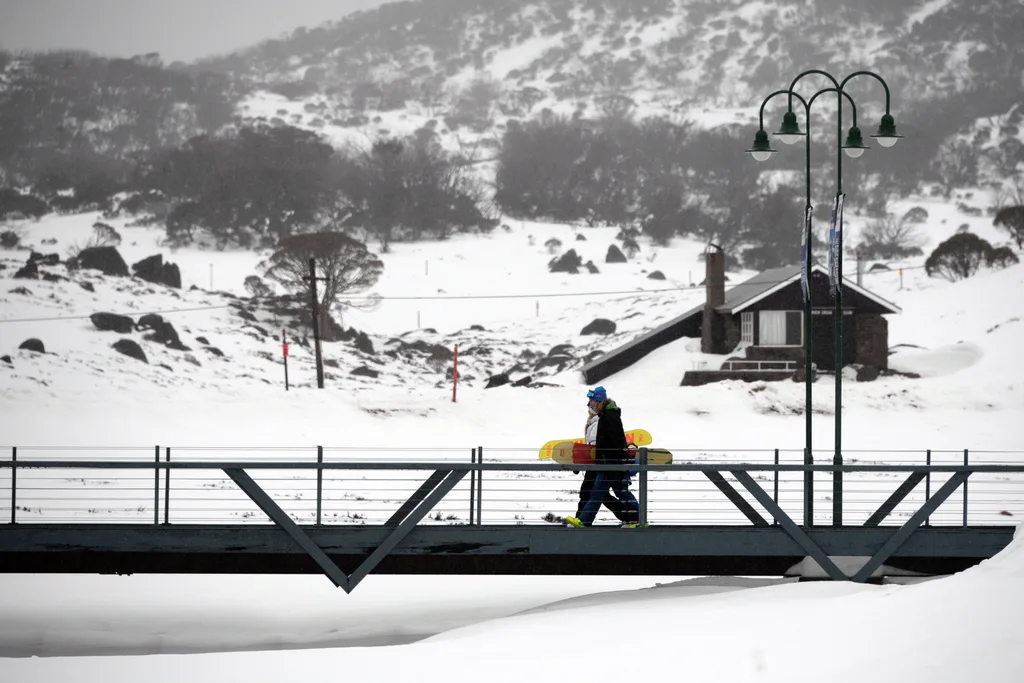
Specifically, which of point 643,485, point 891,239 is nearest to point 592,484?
point 643,485

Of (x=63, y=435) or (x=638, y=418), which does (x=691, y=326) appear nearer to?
(x=638, y=418)

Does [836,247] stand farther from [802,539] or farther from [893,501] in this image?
[802,539]

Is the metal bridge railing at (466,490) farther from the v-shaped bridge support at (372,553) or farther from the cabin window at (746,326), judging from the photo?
the cabin window at (746,326)

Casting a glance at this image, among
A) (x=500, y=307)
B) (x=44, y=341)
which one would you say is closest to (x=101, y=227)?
(x=500, y=307)

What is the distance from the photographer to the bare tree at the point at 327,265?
225 feet

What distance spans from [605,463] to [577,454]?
34 centimetres

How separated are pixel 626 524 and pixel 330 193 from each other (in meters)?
121

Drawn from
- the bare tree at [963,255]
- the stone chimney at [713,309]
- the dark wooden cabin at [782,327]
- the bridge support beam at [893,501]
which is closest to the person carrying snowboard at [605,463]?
the bridge support beam at [893,501]

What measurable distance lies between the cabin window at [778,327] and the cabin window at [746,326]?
16.3 inches

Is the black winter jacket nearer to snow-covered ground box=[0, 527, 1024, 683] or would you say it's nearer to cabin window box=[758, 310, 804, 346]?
snow-covered ground box=[0, 527, 1024, 683]

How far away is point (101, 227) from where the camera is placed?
104250 mm

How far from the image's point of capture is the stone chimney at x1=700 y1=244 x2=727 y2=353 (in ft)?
151

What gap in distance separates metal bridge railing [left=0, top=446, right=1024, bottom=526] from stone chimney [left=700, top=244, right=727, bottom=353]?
1706cm

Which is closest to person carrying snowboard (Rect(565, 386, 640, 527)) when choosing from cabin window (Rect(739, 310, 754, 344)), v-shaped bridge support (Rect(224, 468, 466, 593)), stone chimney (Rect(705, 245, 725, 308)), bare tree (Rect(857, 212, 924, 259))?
v-shaped bridge support (Rect(224, 468, 466, 593))
